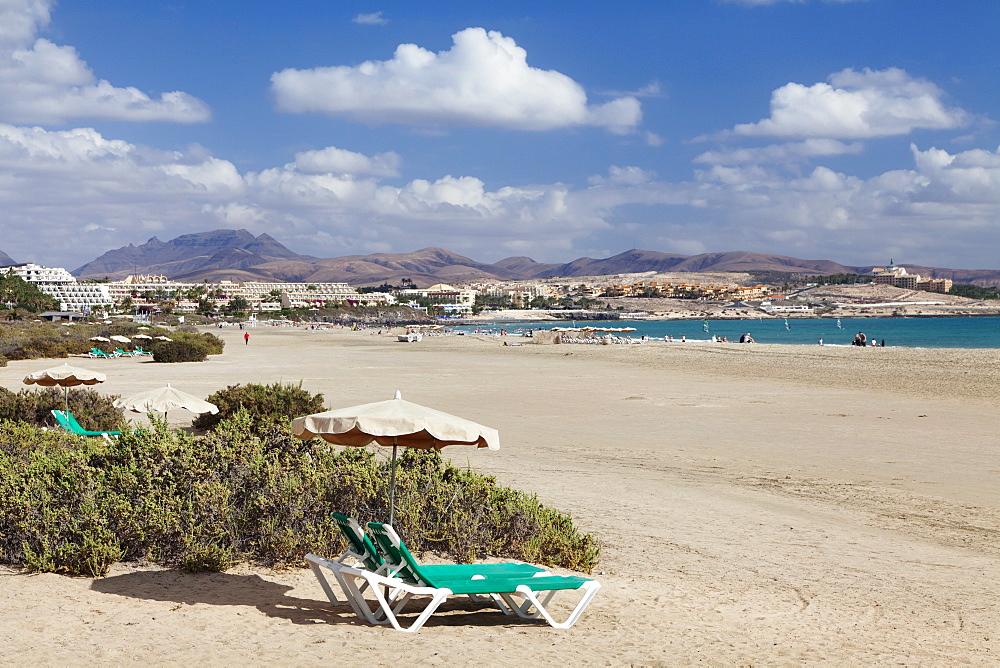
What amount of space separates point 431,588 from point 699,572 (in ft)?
8.44

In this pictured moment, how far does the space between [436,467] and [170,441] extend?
2.34 meters

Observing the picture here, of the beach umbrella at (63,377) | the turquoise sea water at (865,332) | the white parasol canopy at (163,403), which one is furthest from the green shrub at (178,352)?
the turquoise sea water at (865,332)

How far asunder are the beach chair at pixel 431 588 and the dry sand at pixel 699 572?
122mm

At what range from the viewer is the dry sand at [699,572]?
482 centimetres

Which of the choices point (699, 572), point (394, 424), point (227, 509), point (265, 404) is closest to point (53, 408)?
point (265, 404)

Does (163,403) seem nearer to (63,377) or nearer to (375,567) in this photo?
(63,377)

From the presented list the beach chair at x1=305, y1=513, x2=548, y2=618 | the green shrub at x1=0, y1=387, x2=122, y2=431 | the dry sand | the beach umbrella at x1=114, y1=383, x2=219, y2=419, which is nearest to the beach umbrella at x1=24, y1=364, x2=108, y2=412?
the green shrub at x1=0, y1=387, x2=122, y2=431

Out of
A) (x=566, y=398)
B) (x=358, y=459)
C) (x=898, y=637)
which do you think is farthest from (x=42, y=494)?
(x=566, y=398)

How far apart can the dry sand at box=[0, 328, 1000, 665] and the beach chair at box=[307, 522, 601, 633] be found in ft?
0.40

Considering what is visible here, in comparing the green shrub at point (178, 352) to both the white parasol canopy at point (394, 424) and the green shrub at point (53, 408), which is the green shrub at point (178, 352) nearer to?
the green shrub at point (53, 408)

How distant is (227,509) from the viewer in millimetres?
6527

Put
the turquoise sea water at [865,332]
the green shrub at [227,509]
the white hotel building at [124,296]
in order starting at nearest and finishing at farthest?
the green shrub at [227,509] → the turquoise sea water at [865,332] → the white hotel building at [124,296]

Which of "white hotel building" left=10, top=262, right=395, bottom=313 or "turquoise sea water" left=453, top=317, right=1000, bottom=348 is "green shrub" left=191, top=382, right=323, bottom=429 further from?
"white hotel building" left=10, top=262, right=395, bottom=313

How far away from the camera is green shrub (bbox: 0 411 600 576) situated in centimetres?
623
